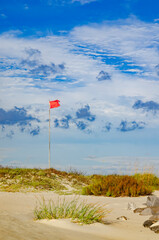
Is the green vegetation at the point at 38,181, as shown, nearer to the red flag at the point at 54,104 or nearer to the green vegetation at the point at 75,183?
the green vegetation at the point at 75,183

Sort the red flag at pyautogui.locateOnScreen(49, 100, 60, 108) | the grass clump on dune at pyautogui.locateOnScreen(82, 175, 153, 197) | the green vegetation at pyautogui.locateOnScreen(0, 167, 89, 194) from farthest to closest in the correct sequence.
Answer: the red flag at pyautogui.locateOnScreen(49, 100, 60, 108) < the green vegetation at pyautogui.locateOnScreen(0, 167, 89, 194) < the grass clump on dune at pyautogui.locateOnScreen(82, 175, 153, 197)

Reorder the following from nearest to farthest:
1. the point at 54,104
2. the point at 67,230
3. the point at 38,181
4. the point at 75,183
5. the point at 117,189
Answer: the point at 67,230
the point at 117,189
the point at 38,181
the point at 75,183
the point at 54,104

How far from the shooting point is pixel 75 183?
685 inches

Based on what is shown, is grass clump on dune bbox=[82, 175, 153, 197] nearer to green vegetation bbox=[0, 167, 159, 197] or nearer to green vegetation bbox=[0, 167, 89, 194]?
green vegetation bbox=[0, 167, 159, 197]

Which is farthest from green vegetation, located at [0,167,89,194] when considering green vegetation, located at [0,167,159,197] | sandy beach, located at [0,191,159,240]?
sandy beach, located at [0,191,159,240]

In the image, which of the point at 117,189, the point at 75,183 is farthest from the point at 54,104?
the point at 117,189

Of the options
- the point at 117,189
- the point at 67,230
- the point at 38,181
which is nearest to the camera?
the point at 67,230

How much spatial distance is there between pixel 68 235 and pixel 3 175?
42.0 feet

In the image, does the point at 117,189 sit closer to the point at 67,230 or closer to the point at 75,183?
the point at 75,183

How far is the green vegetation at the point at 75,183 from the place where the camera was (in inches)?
485

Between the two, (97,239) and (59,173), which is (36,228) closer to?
(97,239)

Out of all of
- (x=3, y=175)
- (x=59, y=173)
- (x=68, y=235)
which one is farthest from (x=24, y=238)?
(x=59, y=173)

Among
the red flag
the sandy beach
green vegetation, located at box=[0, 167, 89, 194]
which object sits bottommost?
green vegetation, located at box=[0, 167, 89, 194]

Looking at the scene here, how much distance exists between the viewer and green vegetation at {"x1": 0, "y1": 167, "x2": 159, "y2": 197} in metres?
12.3
